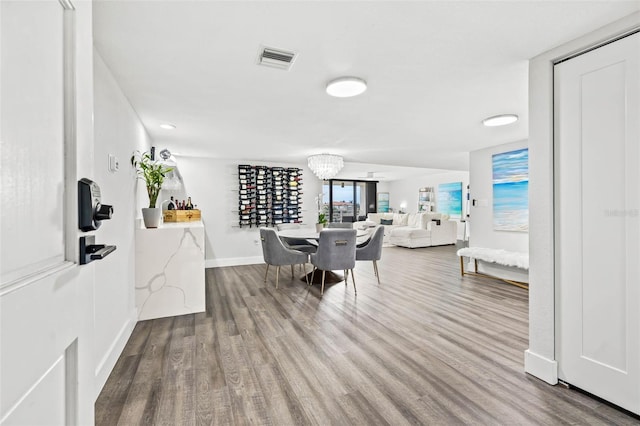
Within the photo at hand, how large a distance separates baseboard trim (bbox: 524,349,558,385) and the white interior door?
0.14 ft

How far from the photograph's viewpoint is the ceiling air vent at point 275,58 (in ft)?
6.20

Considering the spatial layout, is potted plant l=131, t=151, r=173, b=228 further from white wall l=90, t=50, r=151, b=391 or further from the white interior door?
the white interior door

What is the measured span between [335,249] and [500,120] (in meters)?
2.35

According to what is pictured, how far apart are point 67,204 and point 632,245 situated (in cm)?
238

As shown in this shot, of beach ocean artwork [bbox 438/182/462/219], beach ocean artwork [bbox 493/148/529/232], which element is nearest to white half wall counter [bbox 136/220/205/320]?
beach ocean artwork [bbox 493/148/529/232]

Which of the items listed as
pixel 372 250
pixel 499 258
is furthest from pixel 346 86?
pixel 499 258

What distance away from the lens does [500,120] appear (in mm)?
3219

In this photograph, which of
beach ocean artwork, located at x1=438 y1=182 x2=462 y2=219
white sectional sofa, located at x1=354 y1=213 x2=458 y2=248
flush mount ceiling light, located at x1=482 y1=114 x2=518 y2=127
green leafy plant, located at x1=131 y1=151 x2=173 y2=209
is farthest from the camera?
beach ocean artwork, located at x1=438 y1=182 x2=462 y2=219

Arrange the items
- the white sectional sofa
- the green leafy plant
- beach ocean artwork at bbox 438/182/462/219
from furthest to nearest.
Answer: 1. beach ocean artwork at bbox 438/182/462/219
2. the white sectional sofa
3. the green leafy plant

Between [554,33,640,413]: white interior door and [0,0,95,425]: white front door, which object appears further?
[554,33,640,413]: white interior door

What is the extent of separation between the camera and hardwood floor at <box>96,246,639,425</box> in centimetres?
164

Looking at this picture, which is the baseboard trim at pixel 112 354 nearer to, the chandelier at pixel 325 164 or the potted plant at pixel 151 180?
the potted plant at pixel 151 180

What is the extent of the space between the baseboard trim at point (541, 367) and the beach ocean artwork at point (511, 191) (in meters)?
2.87

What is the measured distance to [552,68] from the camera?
6.30ft
